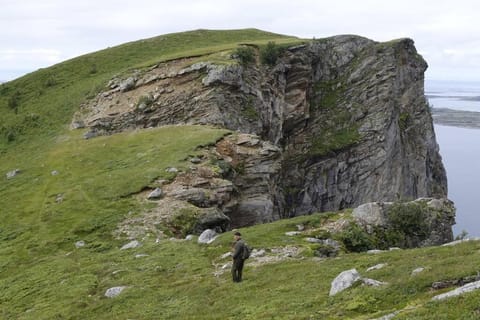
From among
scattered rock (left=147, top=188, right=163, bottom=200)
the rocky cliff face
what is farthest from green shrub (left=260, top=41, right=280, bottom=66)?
scattered rock (left=147, top=188, right=163, bottom=200)

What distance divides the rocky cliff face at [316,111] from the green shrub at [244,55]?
38.3 inches

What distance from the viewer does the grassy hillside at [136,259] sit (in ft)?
61.6

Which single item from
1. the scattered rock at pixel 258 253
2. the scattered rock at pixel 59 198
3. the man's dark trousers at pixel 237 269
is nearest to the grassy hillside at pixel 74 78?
the scattered rock at pixel 59 198

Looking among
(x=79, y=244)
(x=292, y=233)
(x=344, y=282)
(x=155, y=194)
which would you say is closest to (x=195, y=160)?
(x=155, y=194)

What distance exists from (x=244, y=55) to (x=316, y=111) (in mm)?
17966

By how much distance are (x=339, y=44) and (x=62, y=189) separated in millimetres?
58315

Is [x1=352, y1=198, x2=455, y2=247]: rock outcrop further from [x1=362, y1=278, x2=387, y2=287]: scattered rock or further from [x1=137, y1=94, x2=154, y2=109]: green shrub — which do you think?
[x1=137, y1=94, x2=154, y2=109]: green shrub

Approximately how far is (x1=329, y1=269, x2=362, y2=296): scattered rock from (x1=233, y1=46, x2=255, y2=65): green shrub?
5726 cm

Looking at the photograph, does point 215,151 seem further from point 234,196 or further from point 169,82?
point 169,82

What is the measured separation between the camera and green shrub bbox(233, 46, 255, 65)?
2936 inches

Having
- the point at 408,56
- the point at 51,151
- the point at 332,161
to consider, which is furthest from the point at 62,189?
the point at 408,56

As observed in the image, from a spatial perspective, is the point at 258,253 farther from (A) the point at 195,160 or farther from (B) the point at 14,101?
(B) the point at 14,101

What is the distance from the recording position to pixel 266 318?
18516mm

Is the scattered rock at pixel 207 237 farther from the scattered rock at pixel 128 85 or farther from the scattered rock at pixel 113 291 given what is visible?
the scattered rock at pixel 128 85
